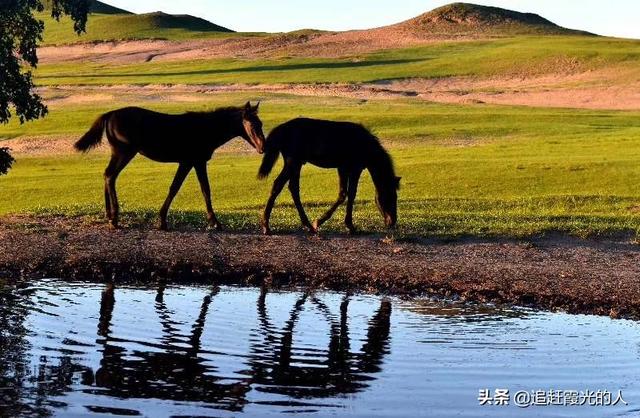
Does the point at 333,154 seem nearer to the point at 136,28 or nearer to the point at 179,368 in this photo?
the point at 179,368

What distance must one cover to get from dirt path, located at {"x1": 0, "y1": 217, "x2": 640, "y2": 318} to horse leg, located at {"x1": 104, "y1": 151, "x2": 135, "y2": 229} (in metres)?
0.42

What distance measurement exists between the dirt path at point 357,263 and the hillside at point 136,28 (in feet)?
270

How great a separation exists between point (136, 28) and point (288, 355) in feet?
329

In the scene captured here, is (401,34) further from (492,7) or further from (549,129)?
(549,129)

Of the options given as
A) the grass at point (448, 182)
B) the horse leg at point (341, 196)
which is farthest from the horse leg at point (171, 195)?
the horse leg at point (341, 196)

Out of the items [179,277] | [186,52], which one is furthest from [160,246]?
[186,52]

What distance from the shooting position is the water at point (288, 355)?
342 inches

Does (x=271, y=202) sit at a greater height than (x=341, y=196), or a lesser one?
lesser

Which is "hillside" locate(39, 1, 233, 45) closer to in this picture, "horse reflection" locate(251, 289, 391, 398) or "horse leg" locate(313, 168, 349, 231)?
"horse leg" locate(313, 168, 349, 231)

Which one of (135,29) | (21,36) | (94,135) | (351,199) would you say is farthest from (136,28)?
(351,199)

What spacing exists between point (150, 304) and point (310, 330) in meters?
2.53

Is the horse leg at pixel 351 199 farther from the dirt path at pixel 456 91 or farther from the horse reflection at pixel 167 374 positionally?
the dirt path at pixel 456 91

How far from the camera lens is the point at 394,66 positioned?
232 feet

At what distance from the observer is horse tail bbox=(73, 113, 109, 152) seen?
1925cm
